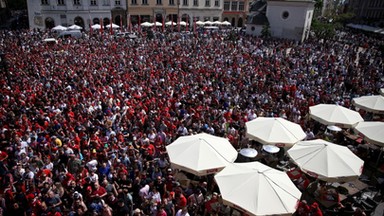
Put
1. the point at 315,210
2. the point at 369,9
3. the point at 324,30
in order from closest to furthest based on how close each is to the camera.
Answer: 1. the point at 315,210
2. the point at 324,30
3. the point at 369,9

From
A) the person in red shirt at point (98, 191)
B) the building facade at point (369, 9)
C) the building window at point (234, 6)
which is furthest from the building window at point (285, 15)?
the person in red shirt at point (98, 191)

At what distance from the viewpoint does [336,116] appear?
40.4ft

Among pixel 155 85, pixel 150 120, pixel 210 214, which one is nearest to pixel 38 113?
pixel 150 120

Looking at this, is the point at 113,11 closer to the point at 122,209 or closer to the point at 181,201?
the point at 122,209

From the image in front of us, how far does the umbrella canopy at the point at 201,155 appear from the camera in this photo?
28.5ft

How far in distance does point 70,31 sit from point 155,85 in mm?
21887

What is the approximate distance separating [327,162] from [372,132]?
3.37 meters

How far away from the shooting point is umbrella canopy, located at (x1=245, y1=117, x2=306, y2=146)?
414 inches

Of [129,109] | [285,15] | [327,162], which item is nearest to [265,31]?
[285,15]

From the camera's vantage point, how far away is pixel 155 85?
710 inches

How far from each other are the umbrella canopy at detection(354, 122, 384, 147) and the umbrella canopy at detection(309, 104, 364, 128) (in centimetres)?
52

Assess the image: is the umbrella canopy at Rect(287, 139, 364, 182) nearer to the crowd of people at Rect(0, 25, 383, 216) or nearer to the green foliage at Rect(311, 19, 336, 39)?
the crowd of people at Rect(0, 25, 383, 216)

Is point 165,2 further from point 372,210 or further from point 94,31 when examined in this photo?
point 372,210

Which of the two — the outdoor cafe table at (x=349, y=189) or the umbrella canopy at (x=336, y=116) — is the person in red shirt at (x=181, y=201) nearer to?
the outdoor cafe table at (x=349, y=189)
